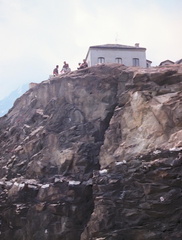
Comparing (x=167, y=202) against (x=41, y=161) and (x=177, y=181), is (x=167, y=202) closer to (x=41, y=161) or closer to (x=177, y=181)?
(x=177, y=181)

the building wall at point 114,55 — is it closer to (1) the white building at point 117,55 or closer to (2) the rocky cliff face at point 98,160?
(1) the white building at point 117,55

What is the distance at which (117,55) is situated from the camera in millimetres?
42406

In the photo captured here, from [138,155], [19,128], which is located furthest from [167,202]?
[19,128]

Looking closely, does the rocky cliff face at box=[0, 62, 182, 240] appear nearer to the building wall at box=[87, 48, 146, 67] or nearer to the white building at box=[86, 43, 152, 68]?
the building wall at box=[87, 48, 146, 67]

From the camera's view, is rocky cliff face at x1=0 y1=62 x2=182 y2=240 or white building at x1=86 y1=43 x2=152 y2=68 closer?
rocky cliff face at x1=0 y1=62 x2=182 y2=240

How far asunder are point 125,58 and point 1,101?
61017 mm

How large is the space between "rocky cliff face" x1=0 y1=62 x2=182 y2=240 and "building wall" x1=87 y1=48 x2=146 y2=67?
776 centimetres

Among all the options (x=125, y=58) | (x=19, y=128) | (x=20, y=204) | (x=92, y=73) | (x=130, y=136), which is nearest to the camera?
(x=130, y=136)

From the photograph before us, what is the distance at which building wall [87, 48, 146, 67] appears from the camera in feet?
138

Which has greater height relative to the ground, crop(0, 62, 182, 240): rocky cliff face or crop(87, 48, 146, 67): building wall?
crop(87, 48, 146, 67): building wall

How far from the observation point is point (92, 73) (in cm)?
3353

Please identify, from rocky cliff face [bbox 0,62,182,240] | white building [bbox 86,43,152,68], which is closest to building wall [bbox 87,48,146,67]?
white building [bbox 86,43,152,68]

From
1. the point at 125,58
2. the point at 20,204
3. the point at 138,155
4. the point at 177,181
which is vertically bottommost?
the point at 20,204

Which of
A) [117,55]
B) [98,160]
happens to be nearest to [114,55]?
[117,55]
